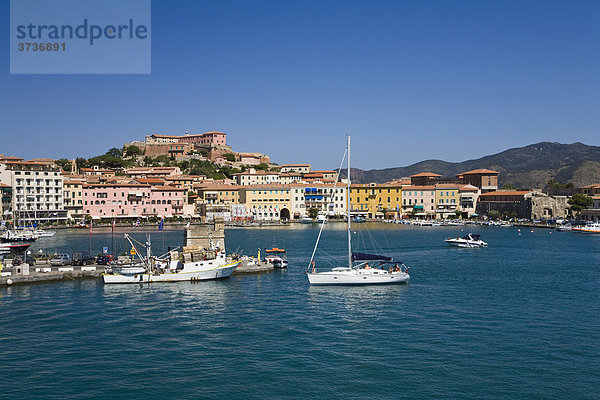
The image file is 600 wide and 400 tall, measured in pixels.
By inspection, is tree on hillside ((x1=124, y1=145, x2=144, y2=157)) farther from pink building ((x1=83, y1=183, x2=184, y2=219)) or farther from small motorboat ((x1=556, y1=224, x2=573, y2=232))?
small motorboat ((x1=556, y1=224, x2=573, y2=232))

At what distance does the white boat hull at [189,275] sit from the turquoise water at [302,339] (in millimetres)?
622

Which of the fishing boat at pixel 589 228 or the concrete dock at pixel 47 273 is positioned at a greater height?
the fishing boat at pixel 589 228

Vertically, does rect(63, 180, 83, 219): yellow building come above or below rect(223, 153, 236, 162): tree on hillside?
below

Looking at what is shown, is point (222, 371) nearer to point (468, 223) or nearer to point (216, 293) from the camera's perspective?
point (216, 293)

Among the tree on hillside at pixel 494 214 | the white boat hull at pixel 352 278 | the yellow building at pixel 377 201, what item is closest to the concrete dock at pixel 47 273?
the white boat hull at pixel 352 278

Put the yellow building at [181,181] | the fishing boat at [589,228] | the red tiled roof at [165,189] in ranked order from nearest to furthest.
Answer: the fishing boat at [589,228] → the red tiled roof at [165,189] → the yellow building at [181,181]

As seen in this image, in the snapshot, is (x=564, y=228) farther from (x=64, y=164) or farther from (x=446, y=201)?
(x=64, y=164)

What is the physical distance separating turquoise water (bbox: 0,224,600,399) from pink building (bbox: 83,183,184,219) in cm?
5523

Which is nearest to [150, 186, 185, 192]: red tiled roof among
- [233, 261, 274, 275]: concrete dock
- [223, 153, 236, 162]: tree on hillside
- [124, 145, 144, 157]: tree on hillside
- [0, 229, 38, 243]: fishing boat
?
[0, 229, 38, 243]: fishing boat

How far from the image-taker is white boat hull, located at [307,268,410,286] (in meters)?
26.5

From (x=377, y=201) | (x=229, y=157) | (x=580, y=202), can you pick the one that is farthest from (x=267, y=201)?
(x=580, y=202)

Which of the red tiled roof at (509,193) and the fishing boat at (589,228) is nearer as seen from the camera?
the fishing boat at (589,228)

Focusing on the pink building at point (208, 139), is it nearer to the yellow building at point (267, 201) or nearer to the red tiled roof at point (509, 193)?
the yellow building at point (267, 201)

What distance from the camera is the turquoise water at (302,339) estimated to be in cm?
1377
